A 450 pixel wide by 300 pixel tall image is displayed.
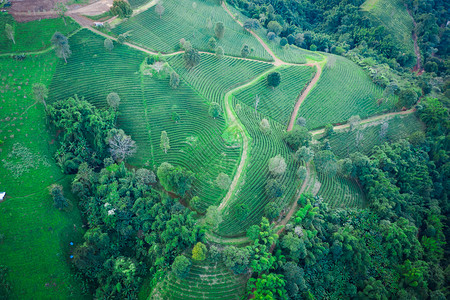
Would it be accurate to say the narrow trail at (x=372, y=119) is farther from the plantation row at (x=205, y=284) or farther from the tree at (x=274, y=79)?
the plantation row at (x=205, y=284)

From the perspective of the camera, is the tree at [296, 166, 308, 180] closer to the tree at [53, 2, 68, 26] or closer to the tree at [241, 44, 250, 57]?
the tree at [241, 44, 250, 57]

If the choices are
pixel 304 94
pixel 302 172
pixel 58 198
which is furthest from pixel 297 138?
pixel 58 198

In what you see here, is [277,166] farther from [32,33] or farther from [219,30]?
[32,33]

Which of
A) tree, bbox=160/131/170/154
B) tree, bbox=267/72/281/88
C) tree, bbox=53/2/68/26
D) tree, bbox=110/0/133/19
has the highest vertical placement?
tree, bbox=110/0/133/19

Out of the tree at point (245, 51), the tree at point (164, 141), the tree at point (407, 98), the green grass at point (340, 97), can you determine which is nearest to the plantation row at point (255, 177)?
the green grass at point (340, 97)

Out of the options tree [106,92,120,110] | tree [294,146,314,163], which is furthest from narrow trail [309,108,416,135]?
tree [106,92,120,110]

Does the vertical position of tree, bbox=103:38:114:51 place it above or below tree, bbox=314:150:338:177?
above

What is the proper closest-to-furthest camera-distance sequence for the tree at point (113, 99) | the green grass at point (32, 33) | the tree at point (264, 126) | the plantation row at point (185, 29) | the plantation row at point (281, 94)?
the tree at point (113, 99), the tree at point (264, 126), the green grass at point (32, 33), the plantation row at point (281, 94), the plantation row at point (185, 29)
